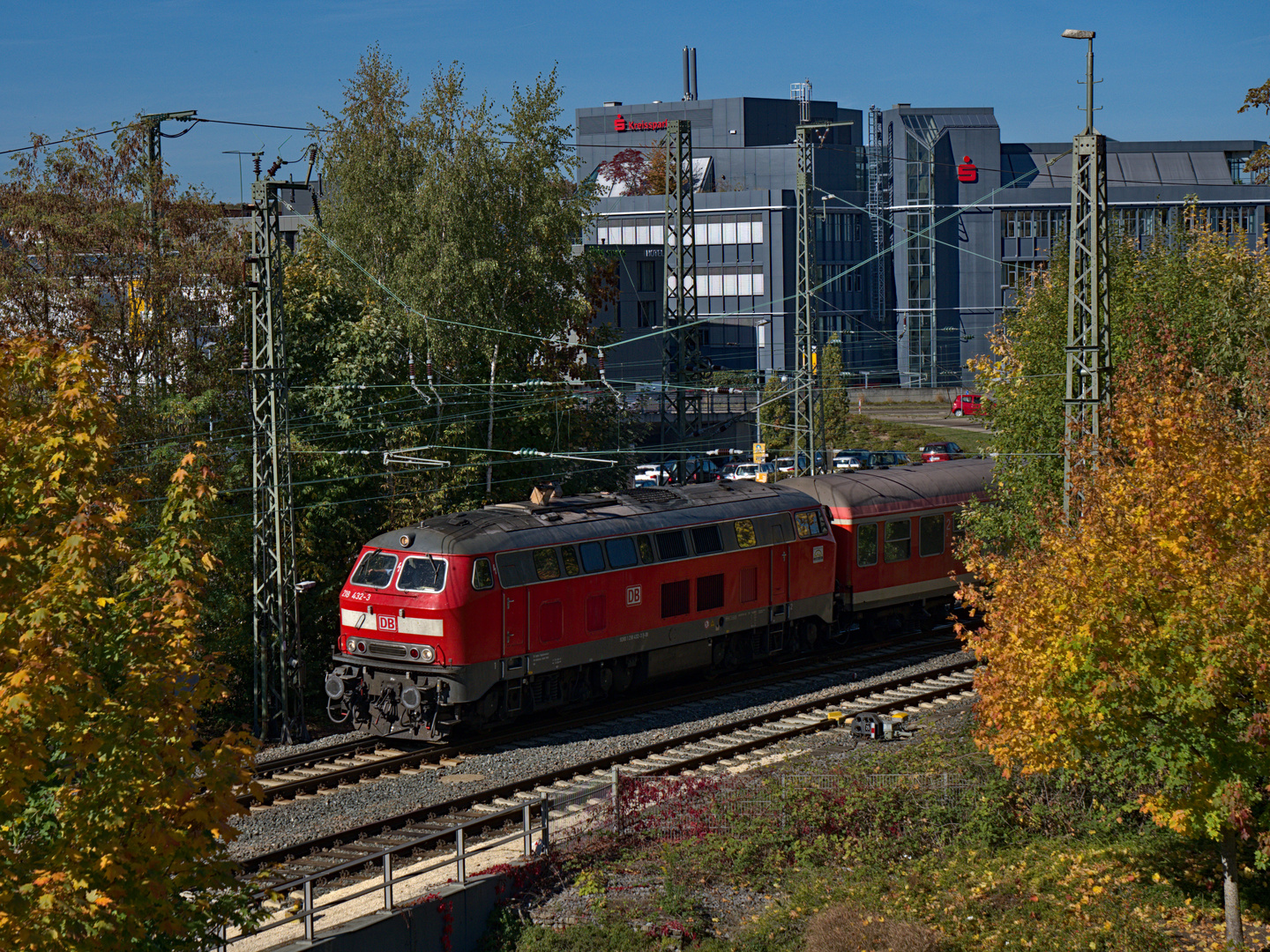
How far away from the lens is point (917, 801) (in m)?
17.4

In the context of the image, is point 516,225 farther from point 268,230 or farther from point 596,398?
point 268,230

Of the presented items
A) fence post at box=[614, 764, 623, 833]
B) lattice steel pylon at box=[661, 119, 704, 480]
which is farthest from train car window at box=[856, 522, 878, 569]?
fence post at box=[614, 764, 623, 833]

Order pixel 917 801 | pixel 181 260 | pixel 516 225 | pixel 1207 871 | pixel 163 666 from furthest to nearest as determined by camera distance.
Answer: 1. pixel 516 225
2. pixel 181 260
3. pixel 917 801
4. pixel 1207 871
5. pixel 163 666

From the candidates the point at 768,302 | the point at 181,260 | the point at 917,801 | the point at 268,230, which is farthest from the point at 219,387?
the point at 768,302

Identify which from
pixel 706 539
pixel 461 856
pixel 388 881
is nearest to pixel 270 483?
pixel 706 539

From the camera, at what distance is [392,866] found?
14.4 meters

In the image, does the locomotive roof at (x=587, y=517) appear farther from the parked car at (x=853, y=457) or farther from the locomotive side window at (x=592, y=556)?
the parked car at (x=853, y=457)

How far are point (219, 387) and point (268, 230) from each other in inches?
333

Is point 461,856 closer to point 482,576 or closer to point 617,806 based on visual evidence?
point 617,806

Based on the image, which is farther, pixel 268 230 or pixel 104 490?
pixel 268 230

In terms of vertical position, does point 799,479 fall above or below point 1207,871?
above

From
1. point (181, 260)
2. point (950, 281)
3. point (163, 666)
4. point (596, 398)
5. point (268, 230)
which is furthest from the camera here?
point (950, 281)

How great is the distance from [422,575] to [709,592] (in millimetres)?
6468

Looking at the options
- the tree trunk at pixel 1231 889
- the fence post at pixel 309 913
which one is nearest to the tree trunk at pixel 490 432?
the fence post at pixel 309 913
